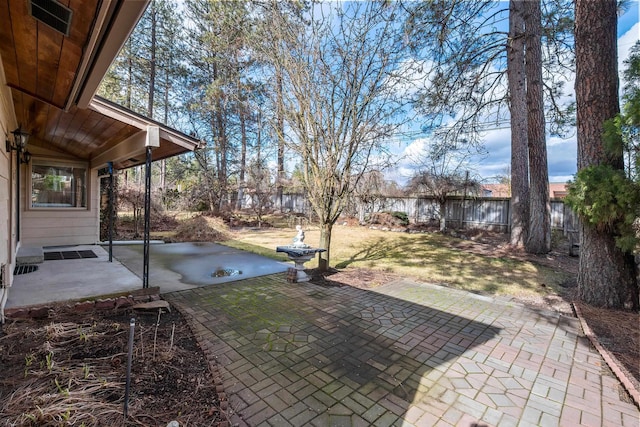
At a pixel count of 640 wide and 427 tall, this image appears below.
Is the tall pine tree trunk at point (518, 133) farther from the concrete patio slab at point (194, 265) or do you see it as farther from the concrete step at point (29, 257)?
the concrete step at point (29, 257)

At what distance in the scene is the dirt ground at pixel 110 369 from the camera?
5.83ft

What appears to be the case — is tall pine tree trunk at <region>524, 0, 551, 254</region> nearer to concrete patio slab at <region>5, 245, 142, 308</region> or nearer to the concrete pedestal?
the concrete pedestal

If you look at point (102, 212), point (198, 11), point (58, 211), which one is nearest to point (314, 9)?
point (58, 211)

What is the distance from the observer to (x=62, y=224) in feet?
23.6

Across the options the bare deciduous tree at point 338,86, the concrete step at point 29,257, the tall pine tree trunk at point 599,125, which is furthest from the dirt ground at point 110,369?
the bare deciduous tree at point 338,86

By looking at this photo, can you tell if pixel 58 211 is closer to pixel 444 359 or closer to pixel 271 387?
pixel 271 387

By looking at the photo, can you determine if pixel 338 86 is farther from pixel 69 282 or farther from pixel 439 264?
pixel 69 282

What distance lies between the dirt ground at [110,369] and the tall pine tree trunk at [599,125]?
615mm

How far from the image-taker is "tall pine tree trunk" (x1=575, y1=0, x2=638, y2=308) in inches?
164

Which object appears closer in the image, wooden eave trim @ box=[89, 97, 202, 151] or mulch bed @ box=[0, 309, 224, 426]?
mulch bed @ box=[0, 309, 224, 426]

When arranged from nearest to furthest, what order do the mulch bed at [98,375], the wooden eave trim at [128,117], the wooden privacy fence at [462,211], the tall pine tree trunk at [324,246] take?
the mulch bed at [98,375], the wooden eave trim at [128,117], the tall pine tree trunk at [324,246], the wooden privacy fence at [462,211]

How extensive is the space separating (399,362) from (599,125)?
452 cm

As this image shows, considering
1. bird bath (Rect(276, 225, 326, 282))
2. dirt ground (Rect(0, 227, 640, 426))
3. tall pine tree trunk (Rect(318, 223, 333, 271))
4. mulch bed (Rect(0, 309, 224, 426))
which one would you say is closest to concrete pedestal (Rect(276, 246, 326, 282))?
bird bath (Rect(276, 225, 326, 282))

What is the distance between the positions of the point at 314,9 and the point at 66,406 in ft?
20.7
